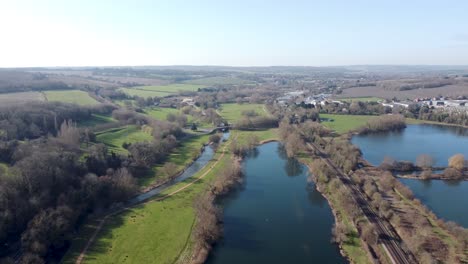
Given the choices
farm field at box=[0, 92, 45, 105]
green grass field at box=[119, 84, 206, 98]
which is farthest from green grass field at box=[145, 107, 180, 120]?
farm field at box=[0, 92, 45, 105]

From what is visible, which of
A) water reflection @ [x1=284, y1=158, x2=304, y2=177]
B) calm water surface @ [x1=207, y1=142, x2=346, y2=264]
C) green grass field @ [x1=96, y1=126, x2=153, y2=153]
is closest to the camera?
calm water surface @ [x1=207, y1=142, x2=346, y2=264]

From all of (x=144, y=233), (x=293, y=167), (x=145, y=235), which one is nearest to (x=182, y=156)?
(x=293, y=167)

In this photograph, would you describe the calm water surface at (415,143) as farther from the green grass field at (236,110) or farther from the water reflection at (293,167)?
the green grass field at (236,110)

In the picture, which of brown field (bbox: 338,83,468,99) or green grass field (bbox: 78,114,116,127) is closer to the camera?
green grass field (bbox: 78,114,116,127)

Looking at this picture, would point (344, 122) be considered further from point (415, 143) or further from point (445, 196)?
point (445, 196)

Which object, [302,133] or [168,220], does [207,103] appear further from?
[168,220]

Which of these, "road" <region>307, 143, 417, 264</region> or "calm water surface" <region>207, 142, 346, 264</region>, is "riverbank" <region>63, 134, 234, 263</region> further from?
"road" <region>307, 143, 417, 264</region>
